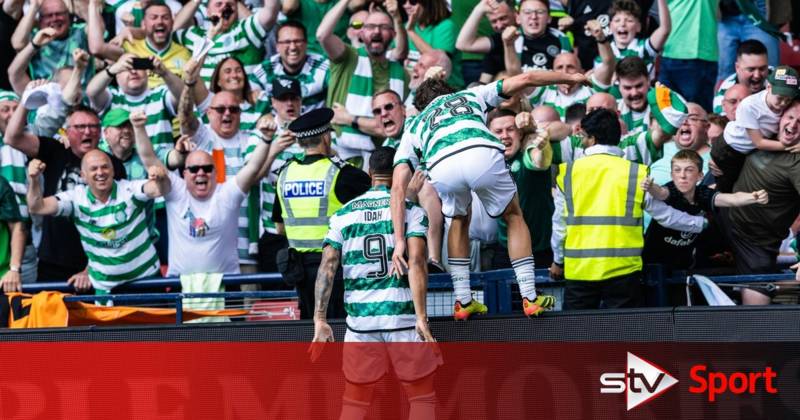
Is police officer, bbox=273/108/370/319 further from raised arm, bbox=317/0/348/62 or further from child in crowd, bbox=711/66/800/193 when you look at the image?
child in crowd, bbox=711/66/800/193

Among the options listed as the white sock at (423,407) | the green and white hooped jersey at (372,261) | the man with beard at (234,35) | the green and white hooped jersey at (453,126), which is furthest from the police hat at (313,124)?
the man with beard at (234,35)

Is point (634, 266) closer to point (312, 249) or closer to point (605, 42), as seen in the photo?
point (312, 249)

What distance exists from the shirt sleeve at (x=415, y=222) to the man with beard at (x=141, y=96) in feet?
14.4

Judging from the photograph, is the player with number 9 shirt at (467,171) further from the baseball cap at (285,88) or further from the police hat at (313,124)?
the baseball cap at (285,88)

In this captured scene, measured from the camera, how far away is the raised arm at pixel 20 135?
→ 42.8 ft

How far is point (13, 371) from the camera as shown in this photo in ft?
35.3

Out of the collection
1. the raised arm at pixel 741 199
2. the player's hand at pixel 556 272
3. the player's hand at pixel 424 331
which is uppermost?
the raised arm at pixel 741 199

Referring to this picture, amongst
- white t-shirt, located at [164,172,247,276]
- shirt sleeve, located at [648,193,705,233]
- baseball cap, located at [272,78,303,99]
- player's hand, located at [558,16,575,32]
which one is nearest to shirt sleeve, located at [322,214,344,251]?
shirt sleeve, located at [648,193,705,233]

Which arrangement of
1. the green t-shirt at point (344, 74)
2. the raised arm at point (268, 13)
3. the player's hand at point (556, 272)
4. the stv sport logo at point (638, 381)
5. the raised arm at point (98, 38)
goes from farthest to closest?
1. the raised arm at point (98, 38)
2. the raised arm at point (268, 13)
3. the green t-shirt at point (344, 74)
4. the player's hand at point (556, 272)
5. the stv sport logo at point (638, 381)

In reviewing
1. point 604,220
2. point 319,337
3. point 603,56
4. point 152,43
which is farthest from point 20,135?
point 604,220

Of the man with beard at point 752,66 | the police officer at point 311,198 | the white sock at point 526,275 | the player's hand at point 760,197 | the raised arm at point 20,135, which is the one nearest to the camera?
the white sock at point 526,275

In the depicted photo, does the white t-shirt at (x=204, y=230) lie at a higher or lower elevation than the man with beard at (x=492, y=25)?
lower

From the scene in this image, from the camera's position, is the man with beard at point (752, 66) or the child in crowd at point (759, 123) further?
the man with beard at point (752, 66)

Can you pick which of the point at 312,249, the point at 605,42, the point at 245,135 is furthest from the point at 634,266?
the point at 245,135
